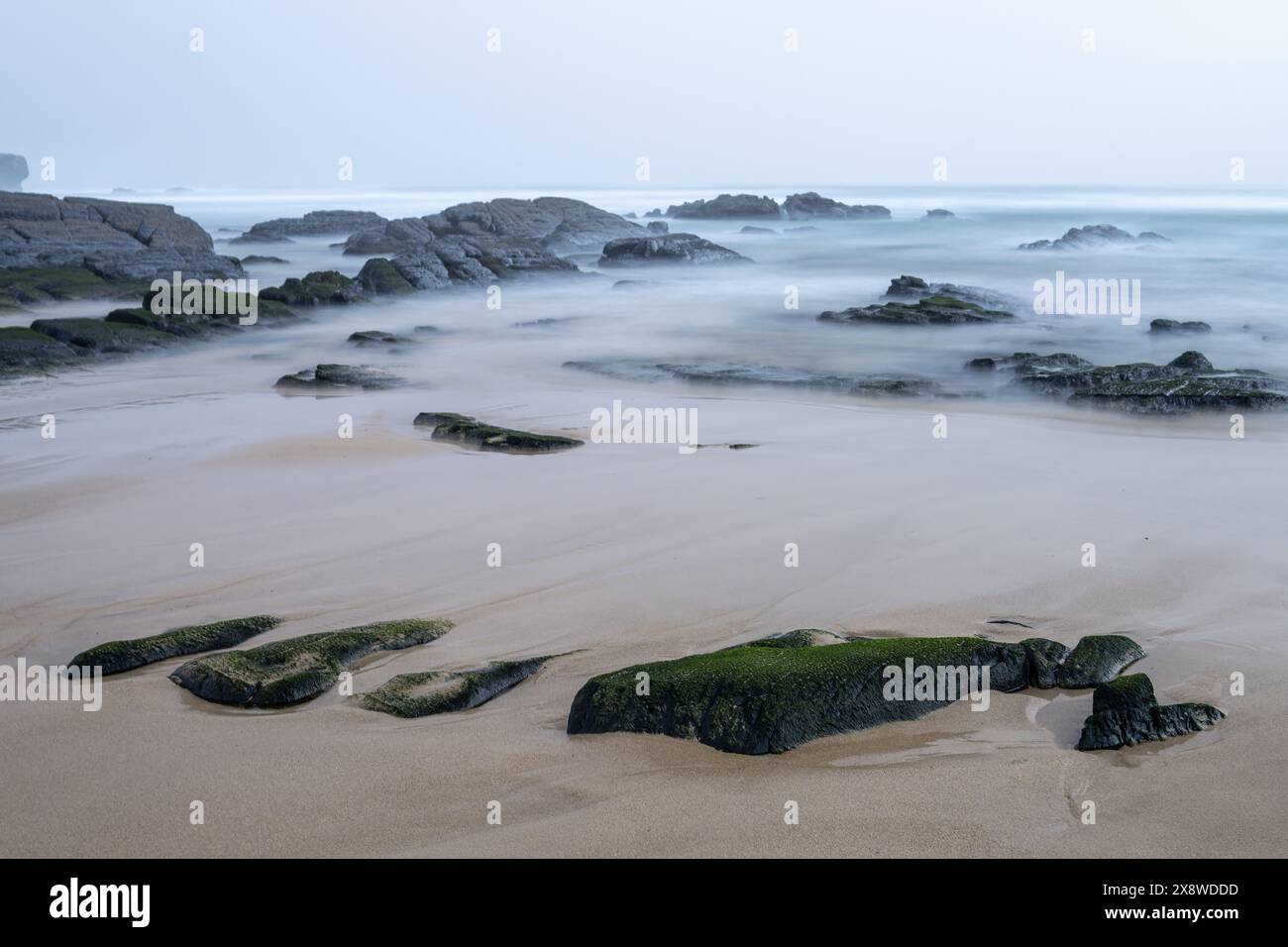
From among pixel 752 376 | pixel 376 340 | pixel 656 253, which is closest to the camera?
pixel 752 376

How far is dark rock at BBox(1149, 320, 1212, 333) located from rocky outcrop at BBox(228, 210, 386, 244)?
41720 mm

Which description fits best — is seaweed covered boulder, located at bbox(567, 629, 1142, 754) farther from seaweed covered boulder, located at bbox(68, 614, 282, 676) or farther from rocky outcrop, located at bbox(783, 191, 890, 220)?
rocky outcrop, located at bbox(783, 191, 890, 220)

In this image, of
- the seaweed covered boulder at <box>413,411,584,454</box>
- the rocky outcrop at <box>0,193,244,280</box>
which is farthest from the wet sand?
the rocky outcrop at <box>0,193,244,280</box>

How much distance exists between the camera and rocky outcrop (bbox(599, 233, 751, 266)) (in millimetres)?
39938

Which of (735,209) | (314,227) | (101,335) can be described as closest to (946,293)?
(101,335)

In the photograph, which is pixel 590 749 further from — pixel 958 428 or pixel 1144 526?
pixel 958 428

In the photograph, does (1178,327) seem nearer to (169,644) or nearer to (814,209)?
(169,644)

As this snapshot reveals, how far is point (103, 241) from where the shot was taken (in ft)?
108

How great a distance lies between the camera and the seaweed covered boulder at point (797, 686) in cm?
448

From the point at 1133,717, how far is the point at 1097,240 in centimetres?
4704

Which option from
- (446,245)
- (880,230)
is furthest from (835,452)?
(880,230)

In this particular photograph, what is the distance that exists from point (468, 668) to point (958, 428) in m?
8.07

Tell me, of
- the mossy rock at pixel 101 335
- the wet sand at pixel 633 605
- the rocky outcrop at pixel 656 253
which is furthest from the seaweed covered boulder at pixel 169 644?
the rocky outcrop at pixel 656 253

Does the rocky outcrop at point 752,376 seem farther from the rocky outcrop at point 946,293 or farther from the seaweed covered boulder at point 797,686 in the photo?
the seaweed covered boulder at point 797,686
